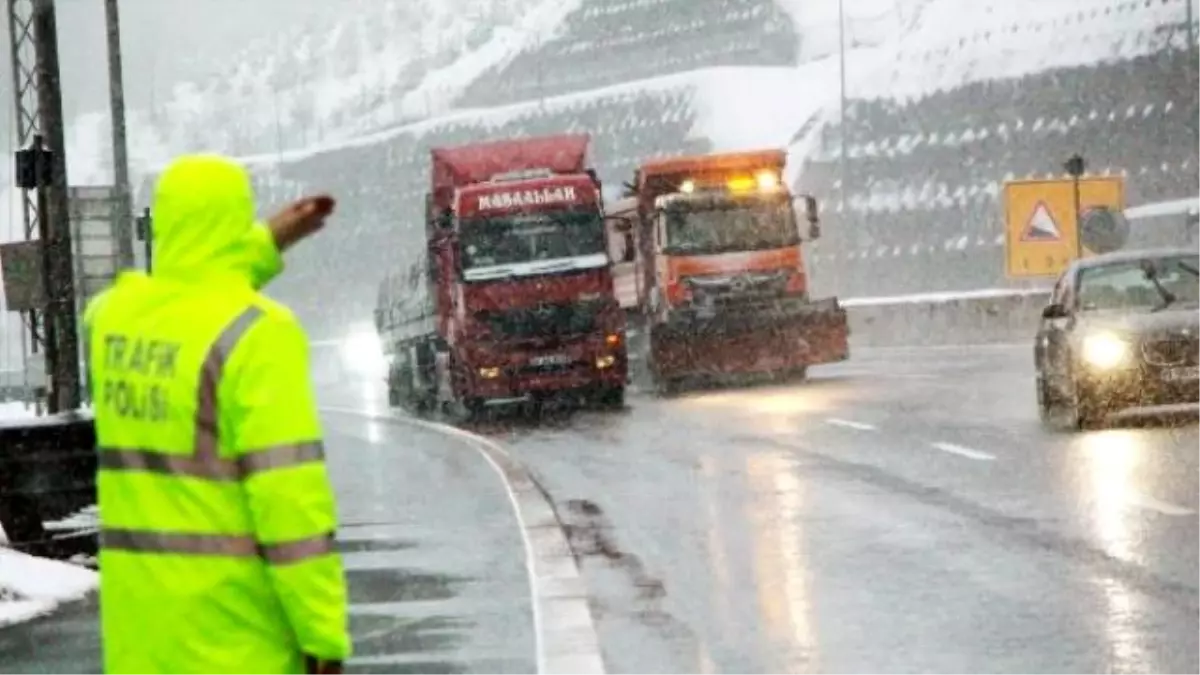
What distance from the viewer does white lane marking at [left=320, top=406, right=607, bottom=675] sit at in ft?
31.3

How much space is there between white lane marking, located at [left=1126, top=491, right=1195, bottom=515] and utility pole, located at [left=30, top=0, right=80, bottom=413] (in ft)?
28.0

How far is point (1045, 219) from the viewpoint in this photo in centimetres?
5128

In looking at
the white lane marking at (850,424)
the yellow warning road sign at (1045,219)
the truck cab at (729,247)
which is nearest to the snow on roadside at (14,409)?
the truck cab at (729,247)

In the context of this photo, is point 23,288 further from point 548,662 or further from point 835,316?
point 835,316

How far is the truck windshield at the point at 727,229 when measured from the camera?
3494cm

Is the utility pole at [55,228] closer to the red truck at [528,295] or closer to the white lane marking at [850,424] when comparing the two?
the white lane marking at [850,424]

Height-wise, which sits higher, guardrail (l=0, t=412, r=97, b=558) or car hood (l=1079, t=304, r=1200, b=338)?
car hood (l=1079, t=304, r=1200, b=338)

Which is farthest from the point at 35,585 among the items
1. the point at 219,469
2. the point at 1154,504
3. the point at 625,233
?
the point at 625,233

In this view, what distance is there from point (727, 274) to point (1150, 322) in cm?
1437

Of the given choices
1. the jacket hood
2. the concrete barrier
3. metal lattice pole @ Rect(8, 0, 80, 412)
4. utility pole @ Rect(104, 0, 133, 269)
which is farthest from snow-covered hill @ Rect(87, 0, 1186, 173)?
the jacket hood

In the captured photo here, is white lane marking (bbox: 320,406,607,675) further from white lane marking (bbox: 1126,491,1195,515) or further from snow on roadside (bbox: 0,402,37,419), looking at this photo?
snow on roadside (bbox: 0,402,37,419)

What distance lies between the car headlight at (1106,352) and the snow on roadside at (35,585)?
985 cm

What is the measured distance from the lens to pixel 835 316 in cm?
3406

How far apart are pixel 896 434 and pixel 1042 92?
232ft
